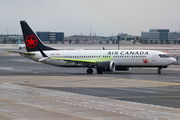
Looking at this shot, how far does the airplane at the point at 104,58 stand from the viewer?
52.3 m

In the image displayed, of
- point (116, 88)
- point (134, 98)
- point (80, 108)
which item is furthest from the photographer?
point (116, 88)

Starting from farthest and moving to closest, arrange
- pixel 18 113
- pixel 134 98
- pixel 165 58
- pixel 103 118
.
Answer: pixel 165 58
pixel 134 98
pixel 18 113
pixel 103 118

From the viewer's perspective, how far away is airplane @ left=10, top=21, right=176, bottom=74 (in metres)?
52.3

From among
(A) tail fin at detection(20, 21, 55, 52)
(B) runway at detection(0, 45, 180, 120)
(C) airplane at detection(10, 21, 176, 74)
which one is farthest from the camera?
(A) tail fin at detection(20, 21, 55, 52)

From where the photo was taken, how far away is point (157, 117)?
19.9 meters

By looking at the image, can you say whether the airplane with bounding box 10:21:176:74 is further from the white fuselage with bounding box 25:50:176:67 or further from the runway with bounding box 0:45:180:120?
the runway with bounding box 0:45:180:120

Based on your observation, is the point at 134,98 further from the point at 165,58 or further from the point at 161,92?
the point at 165,58

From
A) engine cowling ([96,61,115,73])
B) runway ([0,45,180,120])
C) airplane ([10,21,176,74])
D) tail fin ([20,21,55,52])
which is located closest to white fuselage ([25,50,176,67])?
airplane ([10,21,176,74])

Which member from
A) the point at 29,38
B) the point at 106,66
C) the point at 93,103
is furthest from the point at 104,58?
the point at 93,103

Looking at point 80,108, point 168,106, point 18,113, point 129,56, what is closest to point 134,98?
point 168,106

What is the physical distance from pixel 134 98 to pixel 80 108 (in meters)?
6.89

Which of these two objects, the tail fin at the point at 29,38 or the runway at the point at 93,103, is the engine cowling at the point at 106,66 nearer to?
the tail fin at the point at 29,38

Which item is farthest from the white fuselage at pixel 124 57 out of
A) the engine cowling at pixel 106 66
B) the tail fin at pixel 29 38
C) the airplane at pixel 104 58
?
the tail fin at pixel 29 38

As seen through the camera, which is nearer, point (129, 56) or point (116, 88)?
point (116, 88)
